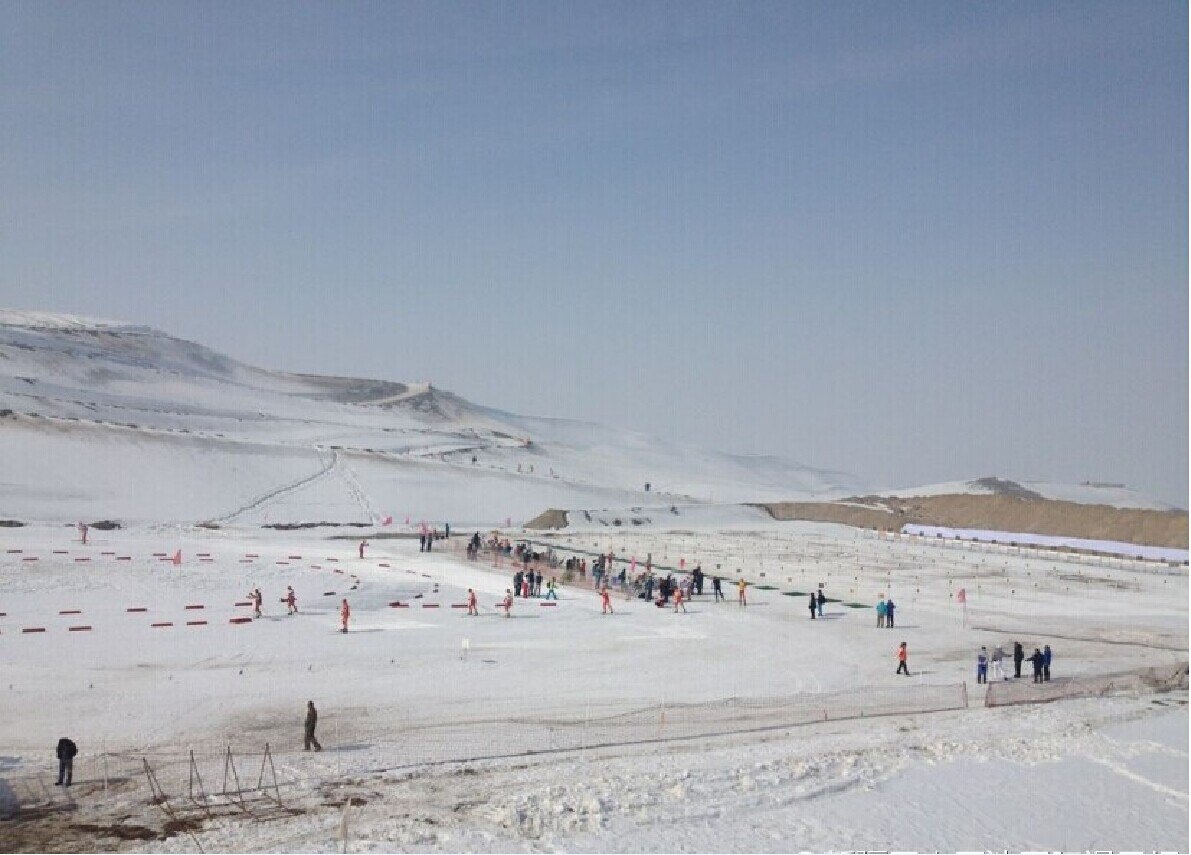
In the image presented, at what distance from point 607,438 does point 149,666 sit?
163m

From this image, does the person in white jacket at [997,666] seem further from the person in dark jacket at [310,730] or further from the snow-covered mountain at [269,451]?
the snow-covered mountain at [269,451]

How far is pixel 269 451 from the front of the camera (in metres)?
81.4

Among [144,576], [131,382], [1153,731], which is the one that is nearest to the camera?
[1153,731]

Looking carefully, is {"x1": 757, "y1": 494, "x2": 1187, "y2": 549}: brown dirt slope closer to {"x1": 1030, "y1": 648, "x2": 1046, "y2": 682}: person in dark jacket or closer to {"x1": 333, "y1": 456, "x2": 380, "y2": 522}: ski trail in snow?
{"x1": 333, "y1": 456, "x2": 380, "y2": 522}: ski trail in snow

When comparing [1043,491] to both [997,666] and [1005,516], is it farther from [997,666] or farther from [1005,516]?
[997,666]

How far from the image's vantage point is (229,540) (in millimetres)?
50344

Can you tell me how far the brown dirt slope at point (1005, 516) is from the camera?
54.4 meters

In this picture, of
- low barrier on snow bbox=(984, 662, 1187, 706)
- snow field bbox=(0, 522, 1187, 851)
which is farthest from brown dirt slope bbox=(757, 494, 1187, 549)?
low barrier on snow bbox=(984, 662, 1187, 706)

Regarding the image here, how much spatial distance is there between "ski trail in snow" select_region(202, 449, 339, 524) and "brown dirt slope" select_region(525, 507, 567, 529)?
14.9 metres

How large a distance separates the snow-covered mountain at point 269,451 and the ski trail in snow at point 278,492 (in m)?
0.23

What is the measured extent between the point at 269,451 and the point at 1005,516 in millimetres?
48259

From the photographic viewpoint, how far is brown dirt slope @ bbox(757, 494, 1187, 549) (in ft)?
178

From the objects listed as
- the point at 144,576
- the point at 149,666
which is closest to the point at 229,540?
the point at 144,576

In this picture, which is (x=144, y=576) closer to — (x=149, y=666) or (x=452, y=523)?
(x=149, y=666)
